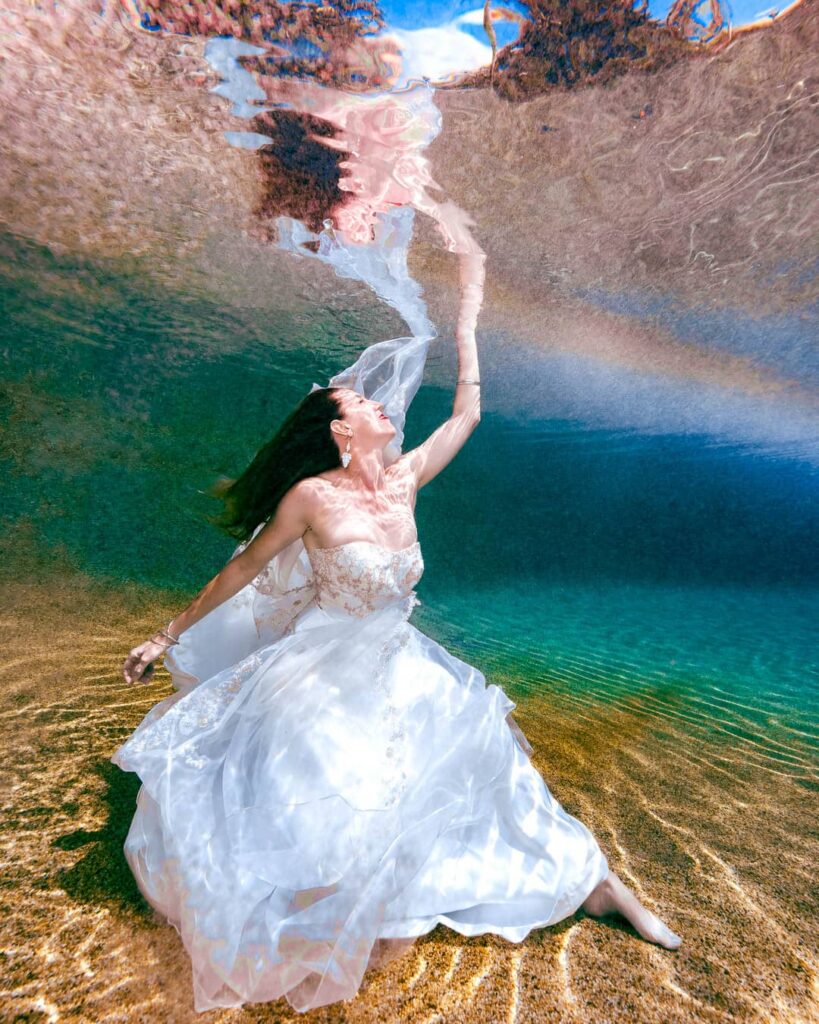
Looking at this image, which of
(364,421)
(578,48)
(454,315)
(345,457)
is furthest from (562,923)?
(454,315)

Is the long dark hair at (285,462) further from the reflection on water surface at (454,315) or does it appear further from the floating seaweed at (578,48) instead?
the floating seaweed at (578,48)

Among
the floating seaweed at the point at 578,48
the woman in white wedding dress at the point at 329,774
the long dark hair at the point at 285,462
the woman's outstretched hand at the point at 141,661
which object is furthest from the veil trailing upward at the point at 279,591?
the floating seaweed at the point at 578,48

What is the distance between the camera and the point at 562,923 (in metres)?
2.42

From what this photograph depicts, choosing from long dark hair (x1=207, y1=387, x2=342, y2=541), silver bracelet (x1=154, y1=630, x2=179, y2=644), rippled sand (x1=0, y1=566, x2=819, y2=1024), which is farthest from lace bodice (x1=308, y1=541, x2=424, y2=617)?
rippled sand (x1=0, y1=566, x2=819, y2=1024)

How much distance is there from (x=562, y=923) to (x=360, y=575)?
1.99 m

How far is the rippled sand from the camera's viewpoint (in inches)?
78.6

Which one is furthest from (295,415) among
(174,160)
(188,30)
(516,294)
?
(516,294)

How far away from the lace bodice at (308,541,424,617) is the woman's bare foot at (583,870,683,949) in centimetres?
176

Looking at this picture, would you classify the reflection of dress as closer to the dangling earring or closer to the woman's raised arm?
the dangling earring

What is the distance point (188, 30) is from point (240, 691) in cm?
546

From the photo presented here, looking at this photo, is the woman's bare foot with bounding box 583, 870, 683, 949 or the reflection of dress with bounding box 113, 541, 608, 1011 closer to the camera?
the reflection of dress with bounding box 113, 541, 608, 1011

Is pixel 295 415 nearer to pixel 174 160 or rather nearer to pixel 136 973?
pixel 136 973

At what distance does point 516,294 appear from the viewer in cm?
996

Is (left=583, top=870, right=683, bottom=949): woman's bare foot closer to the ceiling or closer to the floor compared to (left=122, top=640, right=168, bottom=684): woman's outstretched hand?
closer to the floor
